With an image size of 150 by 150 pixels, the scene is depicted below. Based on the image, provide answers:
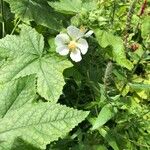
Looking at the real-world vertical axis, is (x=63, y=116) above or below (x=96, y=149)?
above

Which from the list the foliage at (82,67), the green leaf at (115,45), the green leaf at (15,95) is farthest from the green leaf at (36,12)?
the green leaf at (15,95)

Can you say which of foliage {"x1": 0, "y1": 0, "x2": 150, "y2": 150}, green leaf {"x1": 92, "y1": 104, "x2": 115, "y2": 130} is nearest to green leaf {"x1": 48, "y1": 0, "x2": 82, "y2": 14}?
foliage {"x1": 0, "y1": 0, "x2": 150, "y2": 150}

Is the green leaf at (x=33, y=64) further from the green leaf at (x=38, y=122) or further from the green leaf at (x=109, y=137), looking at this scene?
the green leaf at (x=38, y=122)

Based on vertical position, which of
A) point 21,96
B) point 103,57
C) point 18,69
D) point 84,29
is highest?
point 21,96

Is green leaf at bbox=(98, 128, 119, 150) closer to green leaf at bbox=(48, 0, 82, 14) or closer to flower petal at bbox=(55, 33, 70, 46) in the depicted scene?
flower petal at bbox=(55, 33, 70, 46)

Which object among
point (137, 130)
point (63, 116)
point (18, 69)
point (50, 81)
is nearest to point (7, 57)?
point (18, 69)

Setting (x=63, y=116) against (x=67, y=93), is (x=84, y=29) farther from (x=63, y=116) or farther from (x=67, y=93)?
(x=63, y=116)
